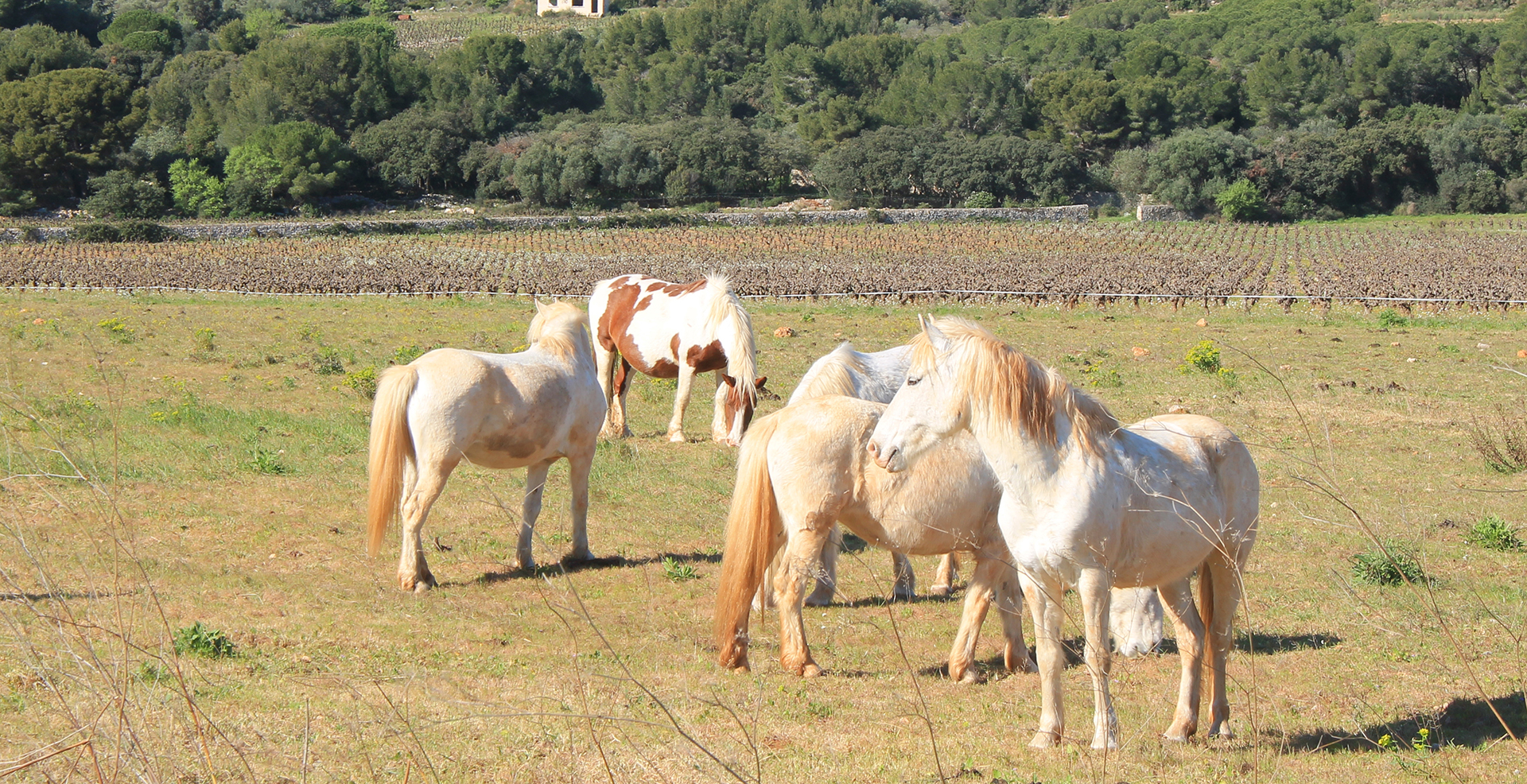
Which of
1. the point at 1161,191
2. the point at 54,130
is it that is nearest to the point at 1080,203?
the point at 1161,191

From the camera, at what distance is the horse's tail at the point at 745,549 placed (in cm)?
658

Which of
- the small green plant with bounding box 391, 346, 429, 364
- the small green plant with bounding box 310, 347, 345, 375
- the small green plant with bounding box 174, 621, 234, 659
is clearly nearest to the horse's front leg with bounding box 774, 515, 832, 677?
the small green plant with bounding box 174, 621, 234, 659

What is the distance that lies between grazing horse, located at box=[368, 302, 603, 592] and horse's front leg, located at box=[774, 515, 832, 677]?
2269 mm

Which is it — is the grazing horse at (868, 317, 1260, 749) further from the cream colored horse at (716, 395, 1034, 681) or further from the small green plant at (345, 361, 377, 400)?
the small green plant at (345, 361, 377, 400)

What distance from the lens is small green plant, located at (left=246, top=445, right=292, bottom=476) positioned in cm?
1135

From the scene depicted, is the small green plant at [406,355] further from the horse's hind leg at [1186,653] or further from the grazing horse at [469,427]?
the horse's hind leg at [1186,653]

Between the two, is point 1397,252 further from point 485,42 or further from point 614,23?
point 614,23

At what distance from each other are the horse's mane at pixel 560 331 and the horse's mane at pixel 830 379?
77.1 inches


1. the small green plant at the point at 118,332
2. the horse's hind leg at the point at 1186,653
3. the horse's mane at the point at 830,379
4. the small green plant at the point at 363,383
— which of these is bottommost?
the small green plant at the point at 118,332

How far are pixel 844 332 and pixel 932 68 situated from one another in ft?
359

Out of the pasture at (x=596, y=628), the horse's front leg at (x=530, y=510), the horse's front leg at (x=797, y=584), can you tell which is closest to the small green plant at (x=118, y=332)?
the pasture at (x=596, y=628)

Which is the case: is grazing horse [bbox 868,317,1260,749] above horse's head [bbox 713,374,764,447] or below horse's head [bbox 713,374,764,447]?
above

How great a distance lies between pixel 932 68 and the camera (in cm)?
12850

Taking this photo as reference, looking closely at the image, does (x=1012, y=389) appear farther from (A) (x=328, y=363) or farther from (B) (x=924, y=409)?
(A) (x=328, y=363)
